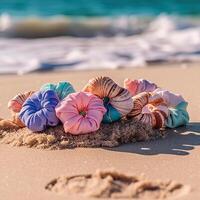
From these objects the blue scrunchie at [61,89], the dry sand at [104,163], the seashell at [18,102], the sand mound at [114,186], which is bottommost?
the sand mound at [114,186]

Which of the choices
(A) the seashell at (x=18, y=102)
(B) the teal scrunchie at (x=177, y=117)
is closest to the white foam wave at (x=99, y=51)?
(A) the seashell at (x=18, y=102)

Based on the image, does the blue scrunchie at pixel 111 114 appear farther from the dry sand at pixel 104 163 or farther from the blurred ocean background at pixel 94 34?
the blurred ocean background at pixel 94 34

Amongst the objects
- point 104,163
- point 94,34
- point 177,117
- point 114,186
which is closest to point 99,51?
point 94,34

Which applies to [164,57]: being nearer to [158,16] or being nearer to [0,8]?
[158,16]

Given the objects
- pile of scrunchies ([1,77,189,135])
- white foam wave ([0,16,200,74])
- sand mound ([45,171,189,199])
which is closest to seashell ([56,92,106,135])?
pile of scrunchies ([1,77,189,135])

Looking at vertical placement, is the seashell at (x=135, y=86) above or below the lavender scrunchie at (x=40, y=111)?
above

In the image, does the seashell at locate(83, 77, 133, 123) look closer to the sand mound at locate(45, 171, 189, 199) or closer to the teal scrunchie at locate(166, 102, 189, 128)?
the teal scrunchie at locate(166, 102, 189, 128)
